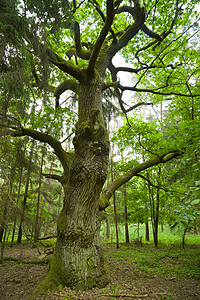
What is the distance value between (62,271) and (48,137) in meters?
2.84

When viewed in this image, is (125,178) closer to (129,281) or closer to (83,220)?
(83,220)

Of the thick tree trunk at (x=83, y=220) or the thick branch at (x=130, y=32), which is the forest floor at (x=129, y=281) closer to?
the thick tree trunk at (x=83, y=220)

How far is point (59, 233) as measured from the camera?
340 centimetres

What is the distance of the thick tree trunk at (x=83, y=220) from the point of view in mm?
3092

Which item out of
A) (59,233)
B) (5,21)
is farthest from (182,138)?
(5,21)

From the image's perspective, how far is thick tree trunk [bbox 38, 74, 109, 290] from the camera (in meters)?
3.09

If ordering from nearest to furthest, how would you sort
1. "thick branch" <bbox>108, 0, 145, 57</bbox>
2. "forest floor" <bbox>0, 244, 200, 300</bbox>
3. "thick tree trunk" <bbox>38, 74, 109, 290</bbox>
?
"forest floor" <bbox>0, 244, 200, 300</bbox> → "thick tree trunk" <bbox>38, 74, 109, 290</bbox> → "thick branch" <bbox>108, 0, 145, 57</bbox>

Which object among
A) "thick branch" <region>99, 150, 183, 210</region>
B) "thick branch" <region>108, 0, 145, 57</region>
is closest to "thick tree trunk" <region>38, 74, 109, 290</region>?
"thick branch" <region>99, 150, 183, 210</region>

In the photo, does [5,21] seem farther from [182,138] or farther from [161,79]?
[161,79]

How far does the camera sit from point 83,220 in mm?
3371

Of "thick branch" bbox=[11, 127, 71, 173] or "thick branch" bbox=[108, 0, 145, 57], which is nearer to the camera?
"thick branch" bbox=[11, 127, 71, 173]

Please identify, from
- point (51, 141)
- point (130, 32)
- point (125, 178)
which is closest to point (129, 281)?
point (125, 178)

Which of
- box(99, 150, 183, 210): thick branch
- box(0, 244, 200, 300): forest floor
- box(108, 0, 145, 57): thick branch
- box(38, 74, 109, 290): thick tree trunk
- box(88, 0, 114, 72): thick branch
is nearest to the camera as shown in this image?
box(88, 0, 114, 72): thick branch

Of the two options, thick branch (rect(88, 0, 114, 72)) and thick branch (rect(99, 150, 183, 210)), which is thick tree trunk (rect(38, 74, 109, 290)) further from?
thick branch (rect(88, 0, 114, 72))
